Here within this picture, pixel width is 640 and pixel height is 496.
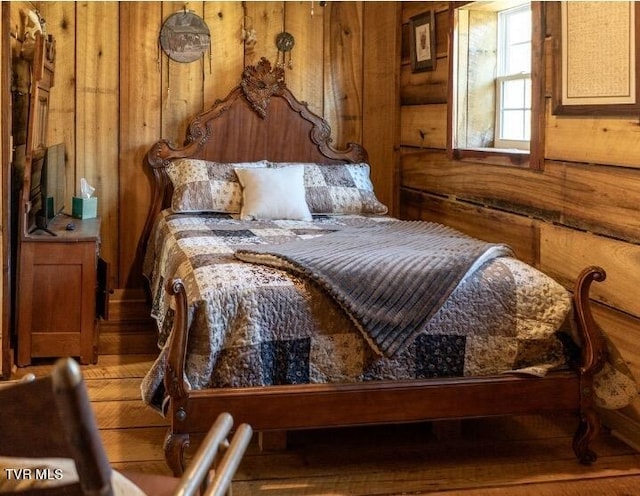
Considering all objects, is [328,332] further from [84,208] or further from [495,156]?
[84,208]

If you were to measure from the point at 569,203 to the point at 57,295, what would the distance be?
2255 millimetres

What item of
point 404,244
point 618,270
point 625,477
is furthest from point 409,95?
point 625,477

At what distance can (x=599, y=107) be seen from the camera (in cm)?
290

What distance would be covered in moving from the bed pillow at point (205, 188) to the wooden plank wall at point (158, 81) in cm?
38

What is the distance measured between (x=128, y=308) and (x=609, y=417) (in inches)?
106

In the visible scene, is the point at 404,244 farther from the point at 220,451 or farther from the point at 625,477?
the point at 220,451

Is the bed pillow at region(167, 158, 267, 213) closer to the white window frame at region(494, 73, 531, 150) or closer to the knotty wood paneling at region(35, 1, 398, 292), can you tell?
the knotty wood paneling at region(35, 1, 398, 292)

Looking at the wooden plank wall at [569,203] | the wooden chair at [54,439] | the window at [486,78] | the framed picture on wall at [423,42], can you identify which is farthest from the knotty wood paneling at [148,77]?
the wooden chair at [54,439]

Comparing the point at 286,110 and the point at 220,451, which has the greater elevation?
the point at 286,110

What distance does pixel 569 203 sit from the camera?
10.3ft

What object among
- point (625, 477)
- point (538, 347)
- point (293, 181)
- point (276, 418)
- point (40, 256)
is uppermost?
point (293, 181)

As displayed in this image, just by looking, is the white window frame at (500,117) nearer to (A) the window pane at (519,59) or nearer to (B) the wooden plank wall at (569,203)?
(A) the window pane at (519,59)

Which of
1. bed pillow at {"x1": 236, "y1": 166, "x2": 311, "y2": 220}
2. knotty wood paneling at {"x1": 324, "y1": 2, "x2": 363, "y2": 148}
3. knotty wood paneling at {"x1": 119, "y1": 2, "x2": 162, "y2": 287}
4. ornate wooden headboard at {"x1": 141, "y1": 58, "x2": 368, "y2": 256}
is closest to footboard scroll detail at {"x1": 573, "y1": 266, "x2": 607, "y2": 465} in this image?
bed pillow at {"x1": 236, "y1": 166, "x2": 311, "y2": 220}

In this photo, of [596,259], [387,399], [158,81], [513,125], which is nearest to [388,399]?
[387,399]
